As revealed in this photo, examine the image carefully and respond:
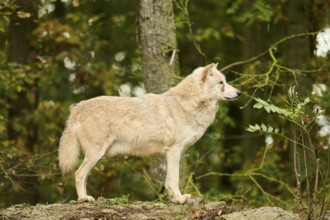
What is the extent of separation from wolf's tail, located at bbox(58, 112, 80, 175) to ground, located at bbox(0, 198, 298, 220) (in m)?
0.82

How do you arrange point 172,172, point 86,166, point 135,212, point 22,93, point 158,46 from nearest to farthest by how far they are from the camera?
point 135,212, point 86,166, point 172,172, point 158,46, point 22,93

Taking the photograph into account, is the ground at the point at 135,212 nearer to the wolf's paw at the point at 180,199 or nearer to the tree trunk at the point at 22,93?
the wolf's paw at the point at 180,199

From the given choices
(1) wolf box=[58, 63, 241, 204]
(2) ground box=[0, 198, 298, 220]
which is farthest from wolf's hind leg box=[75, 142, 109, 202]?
(2) ground box=[0, 198, 298, 220]

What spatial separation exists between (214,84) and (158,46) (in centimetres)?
211

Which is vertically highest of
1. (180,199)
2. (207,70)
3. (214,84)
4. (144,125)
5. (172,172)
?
(207,70)

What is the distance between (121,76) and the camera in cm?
2059

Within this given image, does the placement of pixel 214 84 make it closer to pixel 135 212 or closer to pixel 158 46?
pixel 158 46

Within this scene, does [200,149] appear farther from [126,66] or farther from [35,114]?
[35,114]

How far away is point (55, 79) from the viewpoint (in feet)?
61.8

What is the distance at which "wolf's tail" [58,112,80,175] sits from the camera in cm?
1051

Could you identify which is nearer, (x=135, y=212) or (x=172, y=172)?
(x=135, y=212)

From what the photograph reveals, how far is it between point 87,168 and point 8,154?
4078 mm

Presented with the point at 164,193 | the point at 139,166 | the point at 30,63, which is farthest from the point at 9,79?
the point at 164,193

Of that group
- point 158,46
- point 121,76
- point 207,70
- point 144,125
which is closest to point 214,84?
point 207,70
